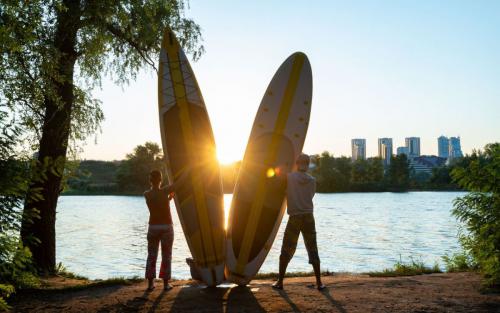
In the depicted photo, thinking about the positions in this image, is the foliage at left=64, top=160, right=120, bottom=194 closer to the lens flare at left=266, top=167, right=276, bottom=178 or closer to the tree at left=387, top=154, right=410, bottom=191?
the tree at left=387, top=154, right=410, bottom=191

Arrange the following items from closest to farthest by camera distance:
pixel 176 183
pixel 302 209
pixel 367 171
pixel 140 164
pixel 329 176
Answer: pixel 302 209 → pixel 176 183 → pixel 140 164 → pixel 329 176 → pixel 367 171

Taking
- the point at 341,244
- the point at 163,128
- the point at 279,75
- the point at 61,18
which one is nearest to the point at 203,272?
the point at 163,128

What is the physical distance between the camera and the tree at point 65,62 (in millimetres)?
7840

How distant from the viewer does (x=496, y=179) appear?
695 cm

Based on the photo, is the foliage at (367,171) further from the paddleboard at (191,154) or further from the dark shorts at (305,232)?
the dark shorts at (305,232)

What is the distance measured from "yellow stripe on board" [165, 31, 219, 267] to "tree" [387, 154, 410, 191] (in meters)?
105

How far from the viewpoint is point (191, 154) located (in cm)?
756

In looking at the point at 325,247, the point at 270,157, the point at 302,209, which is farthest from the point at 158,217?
the point at 325,247

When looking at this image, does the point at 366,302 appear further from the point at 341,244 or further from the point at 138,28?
the point at 341,244

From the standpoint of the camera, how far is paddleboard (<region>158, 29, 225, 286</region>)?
7.41 metres

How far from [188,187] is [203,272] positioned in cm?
131

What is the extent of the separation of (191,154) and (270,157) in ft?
4.08

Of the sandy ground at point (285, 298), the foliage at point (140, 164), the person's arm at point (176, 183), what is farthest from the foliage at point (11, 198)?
the foliage at point (140, 164)

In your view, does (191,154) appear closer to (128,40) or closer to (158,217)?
(158,217)
